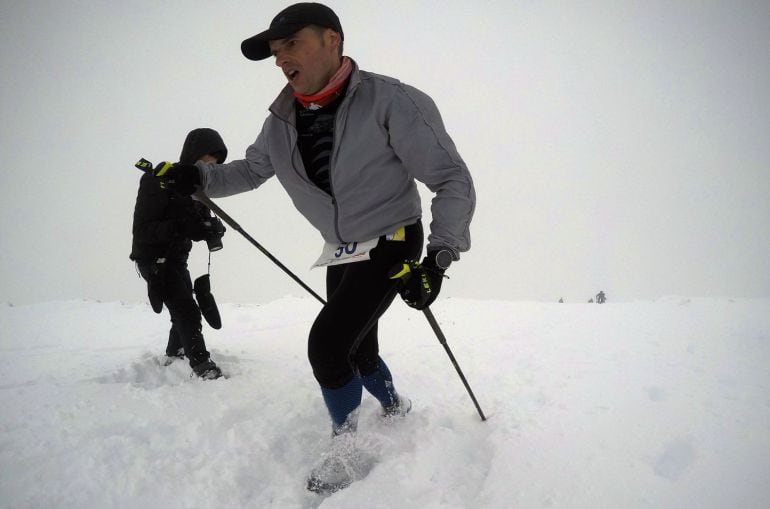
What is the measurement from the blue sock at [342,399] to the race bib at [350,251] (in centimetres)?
75

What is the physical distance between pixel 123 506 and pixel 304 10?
2901mm

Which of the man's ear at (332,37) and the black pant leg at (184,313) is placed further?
the black pant leg at (184,313)

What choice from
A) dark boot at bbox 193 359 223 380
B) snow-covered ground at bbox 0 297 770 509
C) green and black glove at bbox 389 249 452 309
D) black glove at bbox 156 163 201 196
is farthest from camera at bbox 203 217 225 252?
green and black glove at bbox 389 249 452 309

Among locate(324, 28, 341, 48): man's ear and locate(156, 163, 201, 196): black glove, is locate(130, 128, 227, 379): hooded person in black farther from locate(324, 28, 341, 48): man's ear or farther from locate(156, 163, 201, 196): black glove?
locate(324, 28, 341, 48): man's ear

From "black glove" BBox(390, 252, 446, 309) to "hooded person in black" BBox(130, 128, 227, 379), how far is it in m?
2.53

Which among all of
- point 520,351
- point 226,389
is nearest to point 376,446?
point 226,389

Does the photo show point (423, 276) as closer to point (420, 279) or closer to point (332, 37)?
point (420, 279)

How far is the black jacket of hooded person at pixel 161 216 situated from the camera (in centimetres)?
348

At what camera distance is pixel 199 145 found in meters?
3.73

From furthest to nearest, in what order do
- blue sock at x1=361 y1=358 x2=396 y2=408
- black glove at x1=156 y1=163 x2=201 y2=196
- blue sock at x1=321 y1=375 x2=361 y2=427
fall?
blue sock at x1=361 y1=358 x2=396 y2=408 < black glove at x1=156 y1=163 x2=201 y2=196 < blue sock at x1=321 y1=375 x2=361 y2=427

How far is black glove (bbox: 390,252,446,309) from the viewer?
2004 mm

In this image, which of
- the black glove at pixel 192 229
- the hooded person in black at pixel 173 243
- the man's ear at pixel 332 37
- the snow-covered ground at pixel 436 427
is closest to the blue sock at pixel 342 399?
the snow-covered ground at pixel 436 427

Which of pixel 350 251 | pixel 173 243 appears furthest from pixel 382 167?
pixel 173 243

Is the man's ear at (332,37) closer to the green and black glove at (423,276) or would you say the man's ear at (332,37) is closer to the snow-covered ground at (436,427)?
the green and black glove at (423,276)
